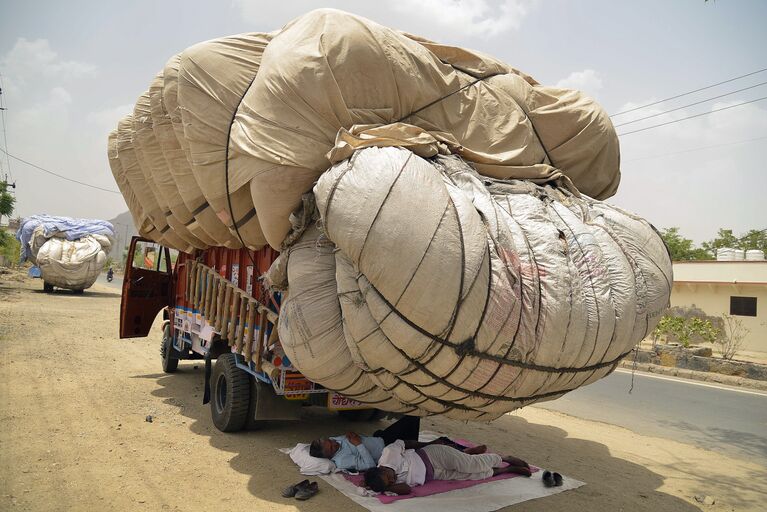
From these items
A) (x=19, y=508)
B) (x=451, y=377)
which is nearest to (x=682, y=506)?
(x=451, y=377)

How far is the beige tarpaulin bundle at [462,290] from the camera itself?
269 cm

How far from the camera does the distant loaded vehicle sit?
4500mm

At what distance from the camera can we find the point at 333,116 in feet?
11.2

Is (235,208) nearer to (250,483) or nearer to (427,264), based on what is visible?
(427,264)

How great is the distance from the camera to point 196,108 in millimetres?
3779

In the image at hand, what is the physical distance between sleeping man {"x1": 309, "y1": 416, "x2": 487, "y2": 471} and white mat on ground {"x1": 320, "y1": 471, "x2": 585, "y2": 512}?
0.49 ft

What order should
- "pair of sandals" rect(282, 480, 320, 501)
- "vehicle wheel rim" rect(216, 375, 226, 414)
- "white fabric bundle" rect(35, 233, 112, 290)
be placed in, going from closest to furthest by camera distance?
"pair of sandals" rect(282, 480, 320, 501) < "vehicle wheel rim" rect(216, 375, 226, 414) < "white fabric bundle" rect(35, 233, 112, 290)

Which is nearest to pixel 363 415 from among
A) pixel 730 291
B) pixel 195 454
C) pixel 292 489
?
pixel 195 454

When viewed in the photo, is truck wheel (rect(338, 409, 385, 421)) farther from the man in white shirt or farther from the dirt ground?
the man in white shirt

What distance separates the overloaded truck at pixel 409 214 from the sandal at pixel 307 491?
731mm

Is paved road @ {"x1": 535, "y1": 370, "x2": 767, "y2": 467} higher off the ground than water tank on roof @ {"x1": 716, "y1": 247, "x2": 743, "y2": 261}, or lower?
lower

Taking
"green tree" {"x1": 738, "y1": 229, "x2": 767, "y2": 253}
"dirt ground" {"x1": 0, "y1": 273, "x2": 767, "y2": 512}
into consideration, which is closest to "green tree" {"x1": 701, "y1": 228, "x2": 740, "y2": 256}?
"green tree" {"x1": 738, "y1": 229, "x2": 767, "y2": 253}

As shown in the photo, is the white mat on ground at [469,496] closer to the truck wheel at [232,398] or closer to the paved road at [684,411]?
the truck wheel at [232,398]

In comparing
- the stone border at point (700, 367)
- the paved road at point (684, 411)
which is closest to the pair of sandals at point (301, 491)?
the paved road at point (684, 411)
